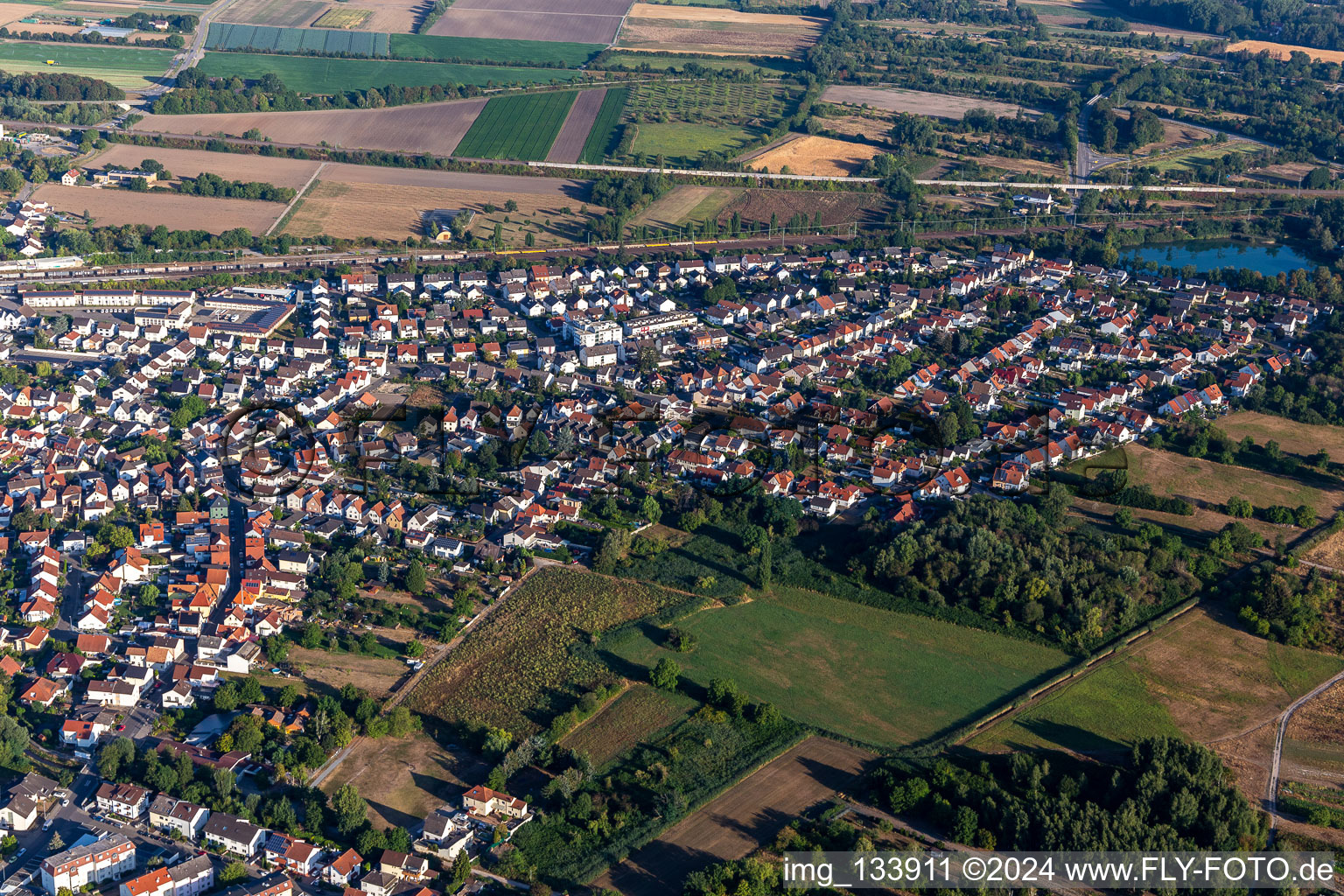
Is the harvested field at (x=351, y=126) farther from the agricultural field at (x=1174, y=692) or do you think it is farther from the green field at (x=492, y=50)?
the agricultural field at (x=1174, y=692)

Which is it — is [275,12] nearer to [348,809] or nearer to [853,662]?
[853,662]

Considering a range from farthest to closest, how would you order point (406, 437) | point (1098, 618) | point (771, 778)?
point (406, 437) < point (1098, 618) < point (771, 778)

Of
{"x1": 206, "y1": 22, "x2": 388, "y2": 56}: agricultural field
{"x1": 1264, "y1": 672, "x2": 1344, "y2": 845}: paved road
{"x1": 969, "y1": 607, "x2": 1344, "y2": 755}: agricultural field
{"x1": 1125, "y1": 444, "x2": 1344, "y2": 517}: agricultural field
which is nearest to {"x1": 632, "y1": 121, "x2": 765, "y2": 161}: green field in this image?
{"x1": 206, "y1": 22, "x2": 388, "y2": 56}: agricultural field

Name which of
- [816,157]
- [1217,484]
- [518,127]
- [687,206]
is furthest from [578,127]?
[1217,484]

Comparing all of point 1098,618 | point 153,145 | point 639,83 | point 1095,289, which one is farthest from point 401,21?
point 1098,618

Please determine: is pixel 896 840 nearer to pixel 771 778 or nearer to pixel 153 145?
pixel 771 778
